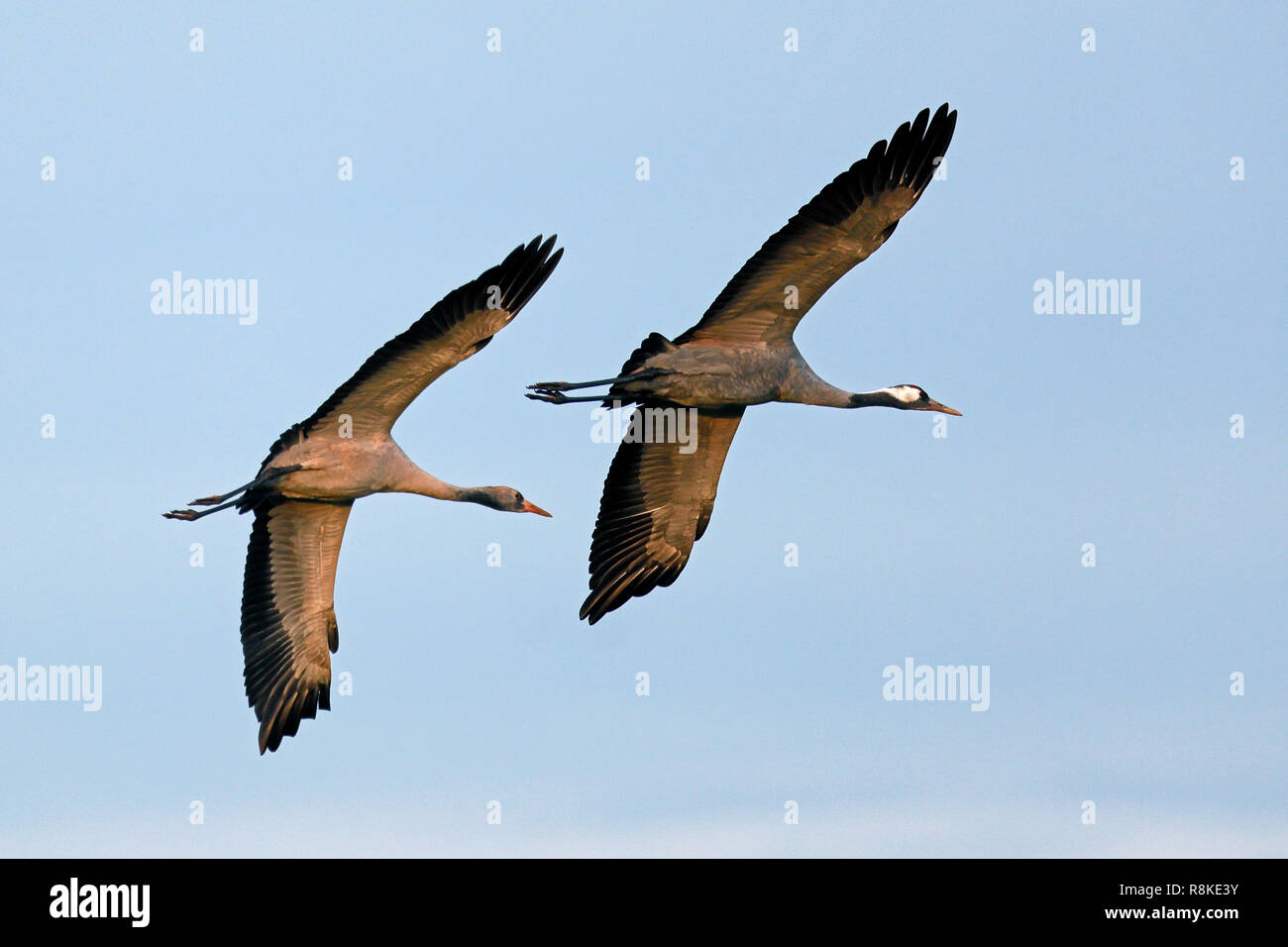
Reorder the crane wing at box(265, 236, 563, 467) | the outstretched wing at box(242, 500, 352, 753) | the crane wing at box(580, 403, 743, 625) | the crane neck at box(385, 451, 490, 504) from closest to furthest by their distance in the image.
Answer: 1. the crane wing at box(265, 236, 563, 467)
2. the crane neck at box(385, 451, 490, 504)
3. the outstretched wing at box(242, 500, 352, 753)
4. the crane wing at box(580, 403, 743, 625)

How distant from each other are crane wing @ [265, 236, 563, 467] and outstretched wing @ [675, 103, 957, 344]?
2.42 metres

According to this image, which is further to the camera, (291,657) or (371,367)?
(291,657)

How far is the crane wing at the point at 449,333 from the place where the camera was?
28219 millimetres

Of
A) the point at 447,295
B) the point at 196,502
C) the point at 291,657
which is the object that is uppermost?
the point at 447,295

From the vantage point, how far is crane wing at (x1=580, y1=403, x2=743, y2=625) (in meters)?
31.5

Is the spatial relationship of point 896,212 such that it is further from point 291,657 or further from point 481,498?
point 291,657

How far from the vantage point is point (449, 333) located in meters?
28.3

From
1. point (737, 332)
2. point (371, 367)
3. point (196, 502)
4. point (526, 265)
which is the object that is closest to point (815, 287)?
point (737, 332)

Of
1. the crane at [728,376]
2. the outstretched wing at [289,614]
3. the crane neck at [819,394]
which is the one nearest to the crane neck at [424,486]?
the outstretched wing at [289,614]

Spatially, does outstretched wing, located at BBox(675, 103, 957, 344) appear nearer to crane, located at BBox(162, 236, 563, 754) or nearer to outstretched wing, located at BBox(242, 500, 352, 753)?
crane, located at BBox(162, 236, 563, 754)

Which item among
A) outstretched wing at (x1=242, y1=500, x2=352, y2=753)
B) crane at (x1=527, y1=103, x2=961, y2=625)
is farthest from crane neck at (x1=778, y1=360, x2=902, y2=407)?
outstretched wing at (x1=242, y1=500, x2=352, y2=753)

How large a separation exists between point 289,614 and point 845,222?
8317 mm

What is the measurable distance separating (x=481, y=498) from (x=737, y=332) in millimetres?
3871

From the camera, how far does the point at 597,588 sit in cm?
3170
